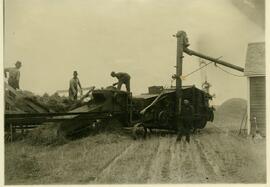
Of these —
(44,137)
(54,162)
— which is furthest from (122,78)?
(54,162)

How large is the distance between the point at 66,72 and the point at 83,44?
0.59 meters

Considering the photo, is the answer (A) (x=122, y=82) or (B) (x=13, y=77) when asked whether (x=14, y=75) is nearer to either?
(B) (x=13, y=77)

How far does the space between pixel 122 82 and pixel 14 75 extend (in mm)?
2017

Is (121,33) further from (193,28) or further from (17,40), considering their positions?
(17,40)

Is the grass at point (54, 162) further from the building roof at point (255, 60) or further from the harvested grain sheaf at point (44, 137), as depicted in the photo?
the building roof at point (255, 60)

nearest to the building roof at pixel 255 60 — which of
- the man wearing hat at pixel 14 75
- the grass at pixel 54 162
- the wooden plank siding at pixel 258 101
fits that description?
the wooden plank siding at pixel 258 101

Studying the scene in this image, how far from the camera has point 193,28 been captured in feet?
25.7

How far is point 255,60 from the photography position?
828 centimetres

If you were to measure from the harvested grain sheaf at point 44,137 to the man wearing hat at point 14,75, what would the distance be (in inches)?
34.1

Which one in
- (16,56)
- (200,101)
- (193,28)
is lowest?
(200,101)

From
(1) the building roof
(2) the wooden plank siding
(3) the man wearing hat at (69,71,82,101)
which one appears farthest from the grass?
Result: (1) the building roof

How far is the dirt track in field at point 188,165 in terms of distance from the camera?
7012 millimetres

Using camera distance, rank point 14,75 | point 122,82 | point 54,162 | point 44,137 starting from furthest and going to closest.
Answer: point 122,82 < point 44,137 < point 14,75 < point 54,162

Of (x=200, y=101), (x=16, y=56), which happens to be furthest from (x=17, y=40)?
(x=200, y=101)
